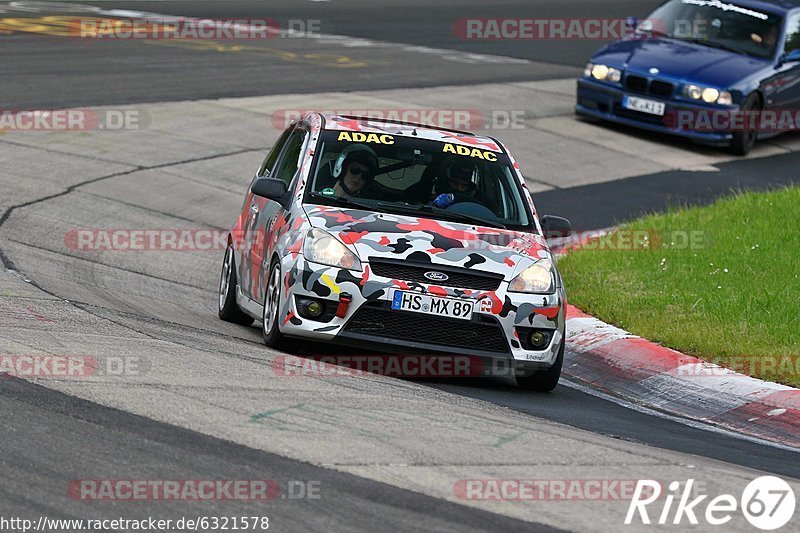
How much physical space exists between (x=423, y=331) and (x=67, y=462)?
119 inches

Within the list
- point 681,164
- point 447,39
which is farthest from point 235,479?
point 447,39

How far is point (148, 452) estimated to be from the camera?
19.7ft

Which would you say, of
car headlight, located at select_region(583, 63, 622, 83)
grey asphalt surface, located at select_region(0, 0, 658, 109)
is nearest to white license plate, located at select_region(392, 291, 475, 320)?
grey asphalt surface, located at select_region(0, 0, 658, 109)

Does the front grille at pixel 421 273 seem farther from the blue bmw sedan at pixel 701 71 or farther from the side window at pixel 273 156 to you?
the blue bmw sedan at pixel 701 71

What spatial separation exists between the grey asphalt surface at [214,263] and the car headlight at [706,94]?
3.09 feet

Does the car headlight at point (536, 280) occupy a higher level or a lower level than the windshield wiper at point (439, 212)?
lower

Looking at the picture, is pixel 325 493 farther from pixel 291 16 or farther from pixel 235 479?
pixel 291 16

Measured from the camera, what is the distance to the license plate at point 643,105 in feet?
63.4

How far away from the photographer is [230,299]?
1032 centimetres

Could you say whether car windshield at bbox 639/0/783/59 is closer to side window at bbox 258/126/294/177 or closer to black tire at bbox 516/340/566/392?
side window at bbox 258/126/294/177

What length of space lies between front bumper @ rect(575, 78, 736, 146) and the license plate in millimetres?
53

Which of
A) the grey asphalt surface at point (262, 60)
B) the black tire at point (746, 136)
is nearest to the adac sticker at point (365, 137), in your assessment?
the grey asphalt surface at point (262, 60)

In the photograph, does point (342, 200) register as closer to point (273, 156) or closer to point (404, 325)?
Answer: point (404, 325)

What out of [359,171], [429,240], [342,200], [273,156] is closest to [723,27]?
[273,156]
